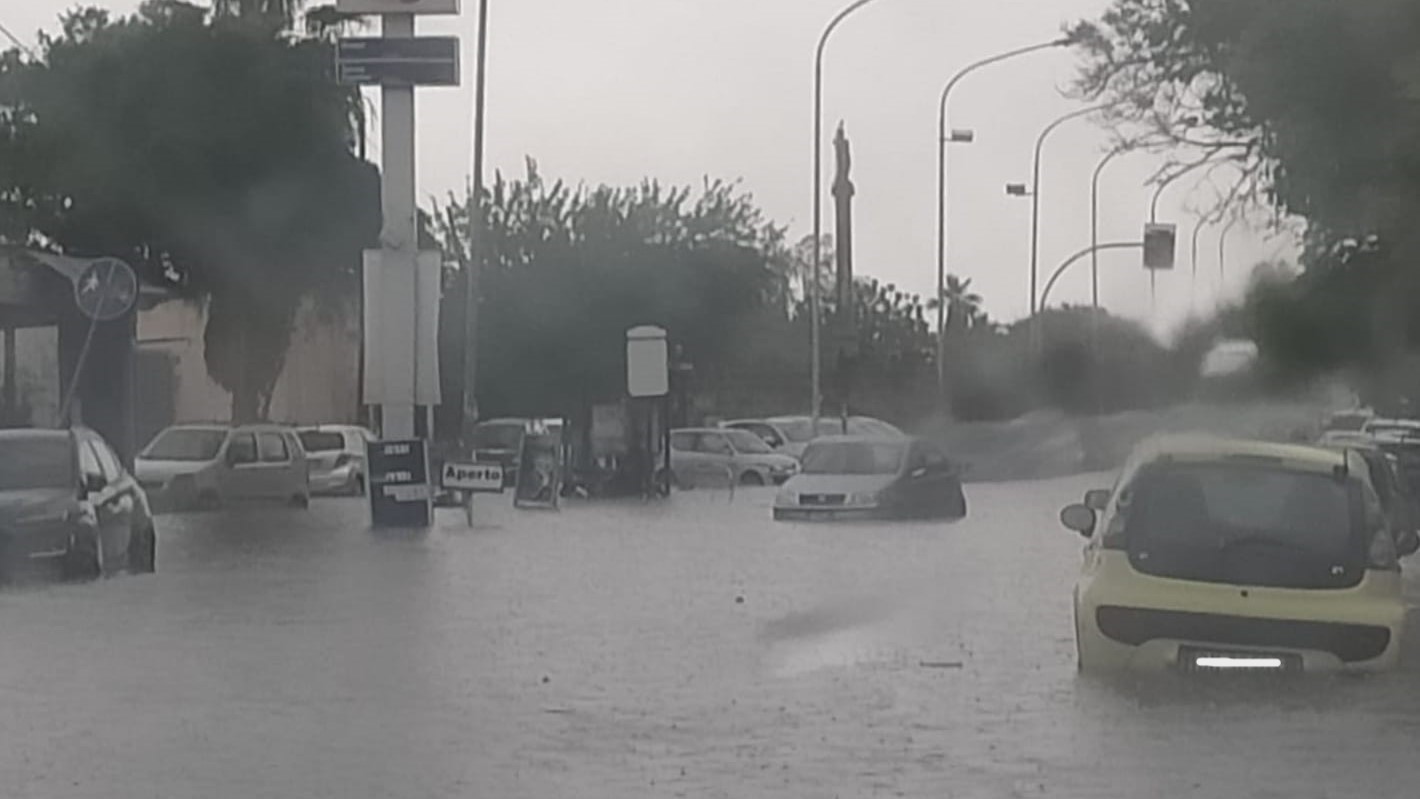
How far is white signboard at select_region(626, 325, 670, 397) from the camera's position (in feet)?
147

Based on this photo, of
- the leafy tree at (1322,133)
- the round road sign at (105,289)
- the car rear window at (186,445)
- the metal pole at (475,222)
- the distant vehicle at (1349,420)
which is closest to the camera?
the leafy tree at (1322,133)

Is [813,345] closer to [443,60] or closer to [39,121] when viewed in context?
[39,121]

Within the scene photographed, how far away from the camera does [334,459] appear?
48312 mm

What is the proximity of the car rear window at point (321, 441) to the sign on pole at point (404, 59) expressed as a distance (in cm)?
1457

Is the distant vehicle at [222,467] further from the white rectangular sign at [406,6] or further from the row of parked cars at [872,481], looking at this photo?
the white rectangular sign at [406,6]

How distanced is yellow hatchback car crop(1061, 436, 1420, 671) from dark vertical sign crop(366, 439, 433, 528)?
62.1 ft

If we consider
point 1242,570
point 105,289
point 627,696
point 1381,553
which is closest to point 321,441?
point 105,289

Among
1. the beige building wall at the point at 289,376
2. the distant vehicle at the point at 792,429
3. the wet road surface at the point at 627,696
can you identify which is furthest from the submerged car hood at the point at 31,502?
the beige building wall at the point at 289,376

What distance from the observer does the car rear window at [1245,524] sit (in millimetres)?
15039

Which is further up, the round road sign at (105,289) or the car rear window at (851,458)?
the round road sign at (105,289)

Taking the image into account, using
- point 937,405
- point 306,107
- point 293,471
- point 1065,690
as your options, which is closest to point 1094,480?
point 937,405

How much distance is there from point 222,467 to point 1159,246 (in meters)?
14.3

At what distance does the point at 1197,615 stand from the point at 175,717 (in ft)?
18.2

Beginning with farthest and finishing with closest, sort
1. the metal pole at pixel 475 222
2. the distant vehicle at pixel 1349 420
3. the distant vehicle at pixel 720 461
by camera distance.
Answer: the distant vehicle at pixel 720 461 < the metal pole at pixel 475 222 < the distant vehicle at pixel 1349 420
